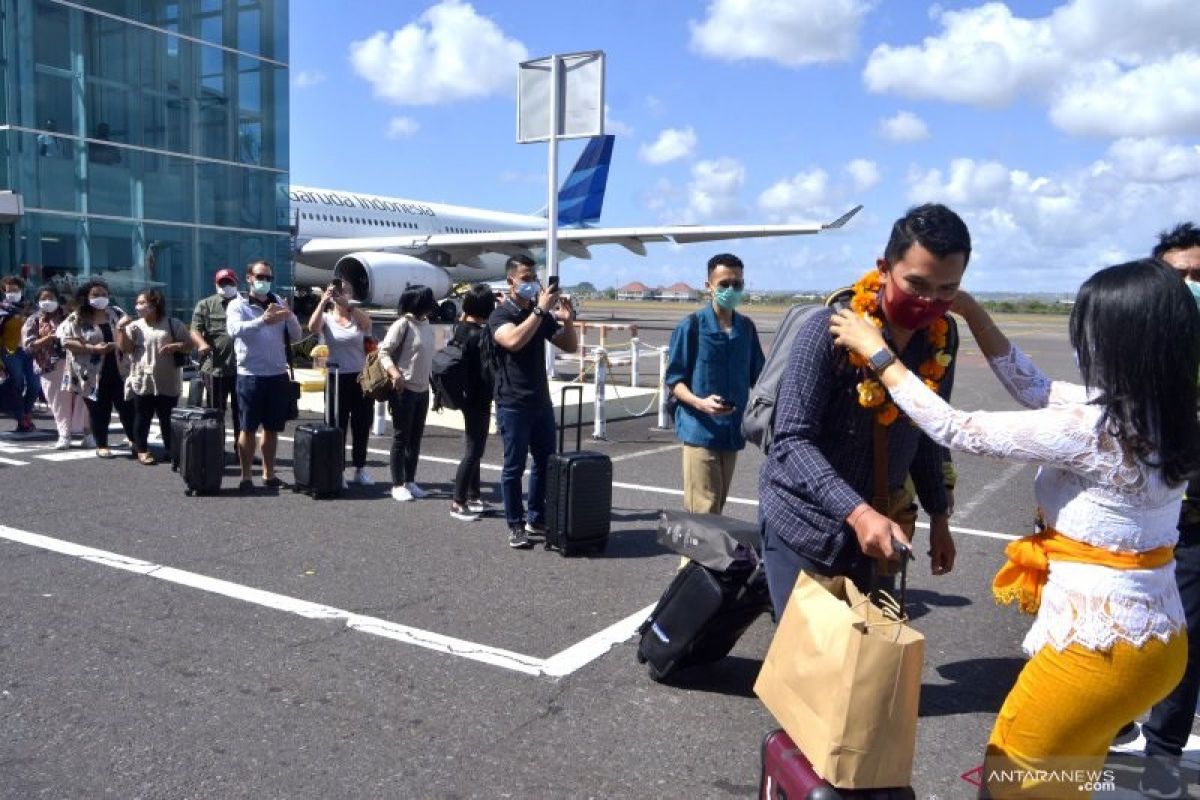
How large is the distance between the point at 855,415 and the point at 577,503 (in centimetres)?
365

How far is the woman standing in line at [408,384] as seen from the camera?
319 inches

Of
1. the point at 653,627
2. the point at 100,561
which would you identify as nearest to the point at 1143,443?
the point at 653,627

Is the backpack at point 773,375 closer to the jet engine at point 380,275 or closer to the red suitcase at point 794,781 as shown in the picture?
the red suitcase at point 794,781

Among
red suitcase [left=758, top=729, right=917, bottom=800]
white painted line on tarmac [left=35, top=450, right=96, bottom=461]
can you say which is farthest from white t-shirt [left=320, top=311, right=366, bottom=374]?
red suitcase [left=758, top=729, right=917, bottom=800]

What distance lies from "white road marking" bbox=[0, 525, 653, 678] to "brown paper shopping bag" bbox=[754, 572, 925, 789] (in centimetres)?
232

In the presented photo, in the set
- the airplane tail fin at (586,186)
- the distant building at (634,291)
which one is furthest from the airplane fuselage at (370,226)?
the distant building at (634,291)

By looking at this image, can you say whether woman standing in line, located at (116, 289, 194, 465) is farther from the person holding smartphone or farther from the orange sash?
the orange sash

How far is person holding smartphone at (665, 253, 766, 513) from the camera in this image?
18.3 feet

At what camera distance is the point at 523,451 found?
6633mm

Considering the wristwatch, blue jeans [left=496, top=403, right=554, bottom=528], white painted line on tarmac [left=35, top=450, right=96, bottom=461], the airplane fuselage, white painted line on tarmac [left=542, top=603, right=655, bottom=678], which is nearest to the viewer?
the wristwatch

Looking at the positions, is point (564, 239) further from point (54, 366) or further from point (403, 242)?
point (54, 366)

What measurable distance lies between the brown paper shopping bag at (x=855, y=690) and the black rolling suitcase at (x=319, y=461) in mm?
6103

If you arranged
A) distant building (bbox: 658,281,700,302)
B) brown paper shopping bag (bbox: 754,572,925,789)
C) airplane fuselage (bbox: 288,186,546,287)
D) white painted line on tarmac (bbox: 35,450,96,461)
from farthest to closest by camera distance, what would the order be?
distant building (bbox: 658,281,700,302), airplane fuselage (bbox: 288,186,546,287), white painted line on tarmac (bbox: 35,450,96,461), brown paper shopping bag (bbox: 754,572,925,789)

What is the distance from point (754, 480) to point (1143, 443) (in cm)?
726
